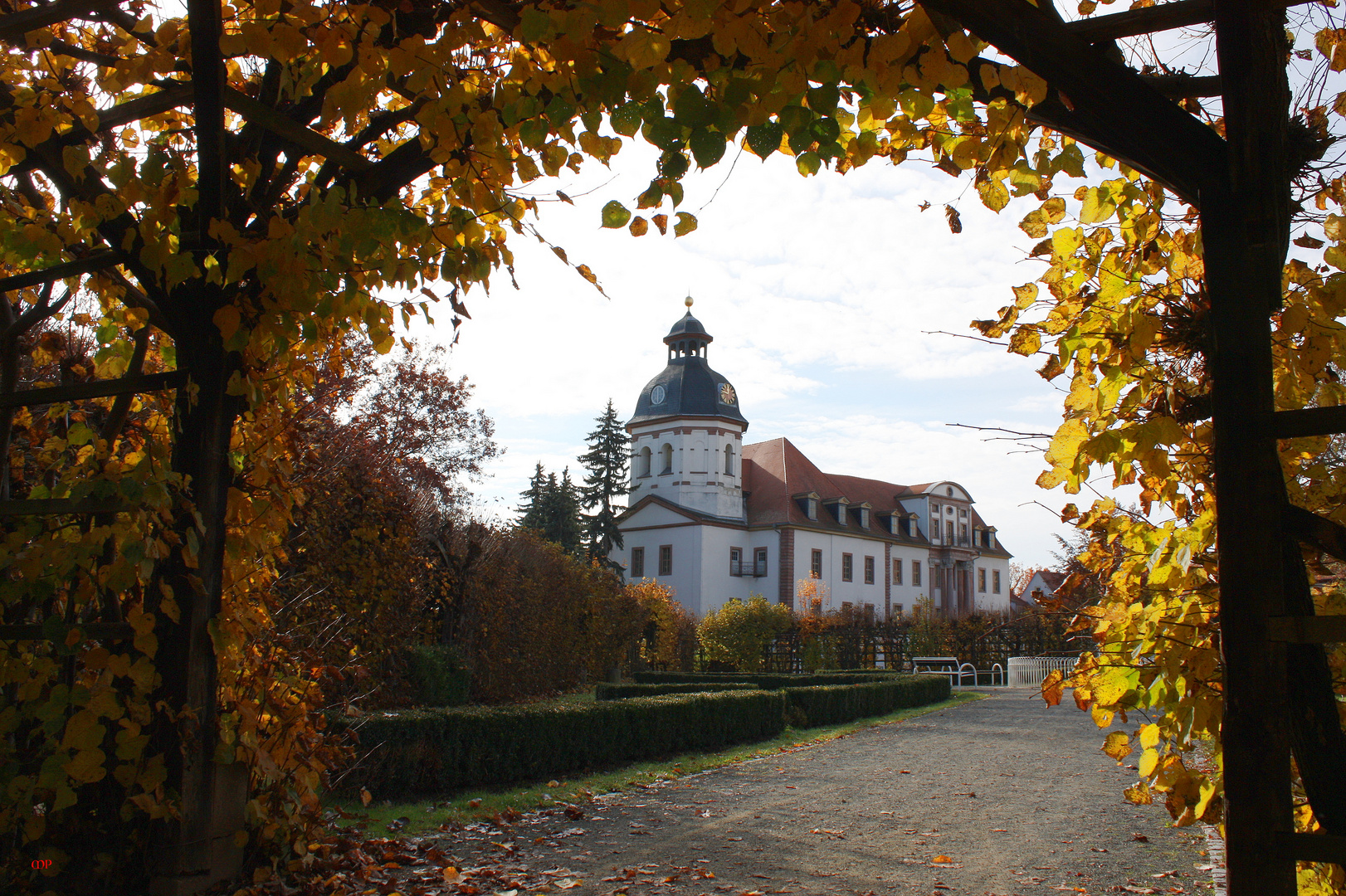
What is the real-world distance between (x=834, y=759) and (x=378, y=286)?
944cm

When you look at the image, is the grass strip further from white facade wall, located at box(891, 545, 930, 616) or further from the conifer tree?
white facade wall, located at box(891, 545, 930, 616)

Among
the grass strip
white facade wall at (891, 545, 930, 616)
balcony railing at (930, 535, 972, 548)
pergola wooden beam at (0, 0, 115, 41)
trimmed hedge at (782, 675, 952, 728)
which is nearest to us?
pergola wooden beam at (0, 0, 115, 41)

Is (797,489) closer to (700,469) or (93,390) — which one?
(700,469)

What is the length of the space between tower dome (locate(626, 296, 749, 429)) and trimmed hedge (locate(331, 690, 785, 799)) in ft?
116

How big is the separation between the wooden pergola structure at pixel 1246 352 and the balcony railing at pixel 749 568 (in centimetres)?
4470

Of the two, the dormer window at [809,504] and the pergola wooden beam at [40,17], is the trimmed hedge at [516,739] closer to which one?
the pergola wooden beam at [40,17]

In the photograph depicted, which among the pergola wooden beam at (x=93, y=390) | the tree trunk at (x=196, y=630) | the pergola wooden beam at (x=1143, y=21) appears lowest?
the tree trunk at (x=196, y=630)

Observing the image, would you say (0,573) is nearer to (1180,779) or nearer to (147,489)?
(147,489)

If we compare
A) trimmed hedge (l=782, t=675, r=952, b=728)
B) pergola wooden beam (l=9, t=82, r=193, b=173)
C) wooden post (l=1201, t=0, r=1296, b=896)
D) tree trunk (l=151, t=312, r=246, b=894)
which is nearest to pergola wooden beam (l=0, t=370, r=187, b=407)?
tree trunk (l=151, t=312, r=246, b=894)

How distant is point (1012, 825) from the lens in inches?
284

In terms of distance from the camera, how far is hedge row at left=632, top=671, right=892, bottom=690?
21734mm

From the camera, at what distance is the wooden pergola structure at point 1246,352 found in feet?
6.47

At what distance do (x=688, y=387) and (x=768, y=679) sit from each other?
26488mm

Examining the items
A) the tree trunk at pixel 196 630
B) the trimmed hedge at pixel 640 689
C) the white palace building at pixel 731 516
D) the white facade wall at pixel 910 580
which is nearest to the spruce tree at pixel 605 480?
the white palace building at pixel 731 516
